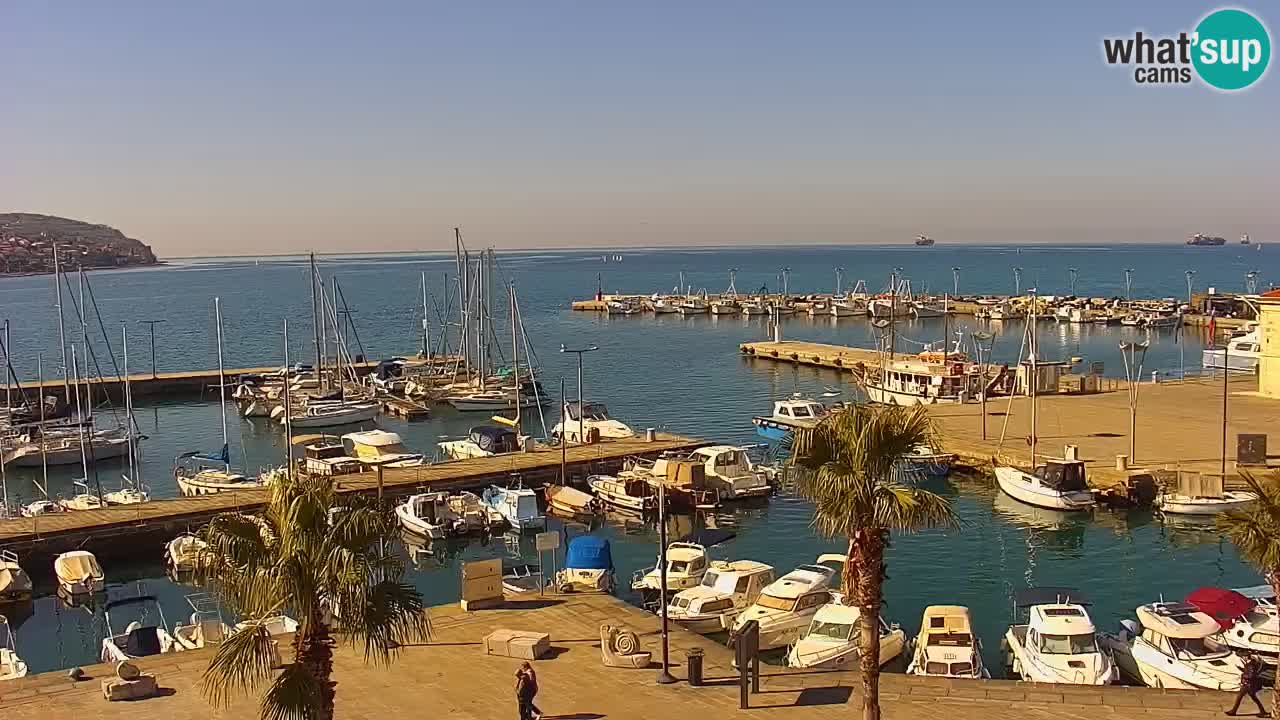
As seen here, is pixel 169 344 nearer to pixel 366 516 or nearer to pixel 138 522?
pixel 138 522

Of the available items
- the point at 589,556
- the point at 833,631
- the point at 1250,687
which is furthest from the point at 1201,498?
the point at 1250,687

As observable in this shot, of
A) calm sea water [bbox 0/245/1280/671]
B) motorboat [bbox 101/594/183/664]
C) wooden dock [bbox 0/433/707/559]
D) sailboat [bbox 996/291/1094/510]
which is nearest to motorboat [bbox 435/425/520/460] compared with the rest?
wooden dock [bbox 0/433/707/559]

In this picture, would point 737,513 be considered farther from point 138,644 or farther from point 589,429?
point 138,644

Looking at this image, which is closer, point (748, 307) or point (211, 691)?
point (211, 691)

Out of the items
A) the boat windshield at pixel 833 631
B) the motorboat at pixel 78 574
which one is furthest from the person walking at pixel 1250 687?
the motorboat at pixel 78 574

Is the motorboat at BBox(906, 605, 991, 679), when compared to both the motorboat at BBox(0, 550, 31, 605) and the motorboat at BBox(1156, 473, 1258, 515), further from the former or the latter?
the motorboat at BBox(0, 550, 31, 605)

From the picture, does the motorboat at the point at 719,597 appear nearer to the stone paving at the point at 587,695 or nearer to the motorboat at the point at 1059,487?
the stone paving at the point at 587,695

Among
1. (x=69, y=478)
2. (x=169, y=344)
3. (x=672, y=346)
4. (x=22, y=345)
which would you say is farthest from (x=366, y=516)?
(x=22, y=345)
